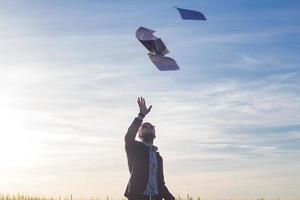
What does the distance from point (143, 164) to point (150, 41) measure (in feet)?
8.71

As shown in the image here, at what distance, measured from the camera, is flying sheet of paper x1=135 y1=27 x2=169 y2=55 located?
504 inches

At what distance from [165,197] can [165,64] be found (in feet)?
9.58

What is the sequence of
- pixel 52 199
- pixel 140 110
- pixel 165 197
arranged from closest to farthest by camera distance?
1. pixel 140 110
2. pixel 165 197
3. pixel 52 199

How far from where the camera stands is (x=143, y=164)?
41.1ft

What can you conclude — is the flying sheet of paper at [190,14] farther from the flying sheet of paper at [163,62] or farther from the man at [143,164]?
the man at [143,164]

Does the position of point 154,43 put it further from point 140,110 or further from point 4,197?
point 4,197

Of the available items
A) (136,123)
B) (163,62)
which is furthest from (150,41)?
(136,123)

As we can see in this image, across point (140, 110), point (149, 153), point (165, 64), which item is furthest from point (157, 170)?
point (165, 64)

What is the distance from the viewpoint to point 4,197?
746 inches

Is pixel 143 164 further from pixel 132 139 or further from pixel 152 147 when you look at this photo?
pixel 132 139

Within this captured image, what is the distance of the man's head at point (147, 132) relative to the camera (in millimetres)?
12516

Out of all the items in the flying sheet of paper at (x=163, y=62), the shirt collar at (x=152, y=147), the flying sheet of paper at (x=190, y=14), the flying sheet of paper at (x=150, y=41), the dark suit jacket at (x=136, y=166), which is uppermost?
the flying sheet of paper at (x=190, y=14)

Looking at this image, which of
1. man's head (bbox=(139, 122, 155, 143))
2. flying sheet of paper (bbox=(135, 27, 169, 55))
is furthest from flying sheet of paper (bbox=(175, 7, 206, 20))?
man's head (bbox=(139, 122, 155, 143))

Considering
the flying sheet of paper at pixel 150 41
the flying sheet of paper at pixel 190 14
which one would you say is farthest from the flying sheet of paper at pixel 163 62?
the flying sheet of paper at pixel 190 14
